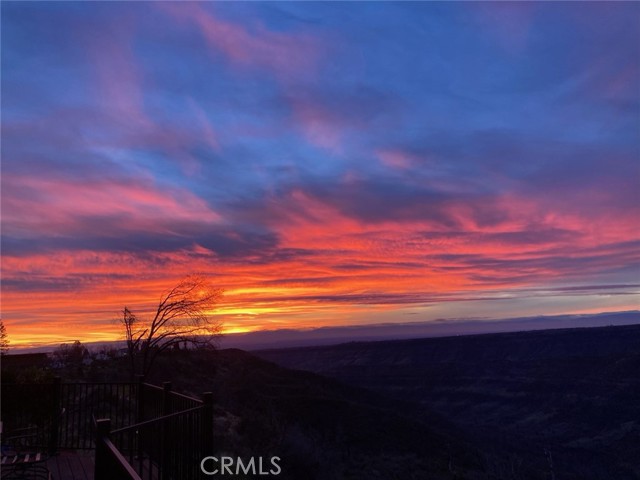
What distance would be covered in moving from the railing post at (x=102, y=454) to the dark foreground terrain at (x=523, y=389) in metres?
26.0

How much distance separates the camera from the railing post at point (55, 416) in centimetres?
997

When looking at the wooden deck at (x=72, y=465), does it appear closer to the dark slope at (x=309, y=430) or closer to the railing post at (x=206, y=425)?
the railing post at (x=206, y=425)

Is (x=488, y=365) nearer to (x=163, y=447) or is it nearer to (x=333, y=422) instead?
(x=333, y=422)

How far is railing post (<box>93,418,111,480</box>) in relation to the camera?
12.4 feet

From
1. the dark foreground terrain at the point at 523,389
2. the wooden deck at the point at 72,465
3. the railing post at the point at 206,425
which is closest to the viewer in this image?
the railing post at the point at 206,425

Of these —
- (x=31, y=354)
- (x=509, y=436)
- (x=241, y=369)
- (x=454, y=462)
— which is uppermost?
(x=31, y=354)

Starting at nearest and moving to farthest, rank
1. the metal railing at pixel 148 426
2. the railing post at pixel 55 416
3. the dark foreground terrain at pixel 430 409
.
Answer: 1. the metal railing at pixel 148 426
2. the railing post at pixel 55 416
3. the dark foreground terrain at pixel 430 409

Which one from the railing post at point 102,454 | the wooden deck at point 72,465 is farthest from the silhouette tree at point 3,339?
the railing post at point 102,454

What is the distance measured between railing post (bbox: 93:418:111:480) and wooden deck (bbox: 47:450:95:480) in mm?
5170

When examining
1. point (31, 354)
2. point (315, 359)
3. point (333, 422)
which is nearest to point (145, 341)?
point (31, 354)

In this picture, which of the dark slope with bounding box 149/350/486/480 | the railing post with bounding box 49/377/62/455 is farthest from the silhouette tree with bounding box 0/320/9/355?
the dark slope with bounding box 149/350/486/480

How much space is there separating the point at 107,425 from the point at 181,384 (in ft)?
93.8

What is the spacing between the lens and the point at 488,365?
89.1 metres

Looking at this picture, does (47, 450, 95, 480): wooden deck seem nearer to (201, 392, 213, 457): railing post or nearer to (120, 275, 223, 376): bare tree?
(201, 392, 213, 457): railing post
